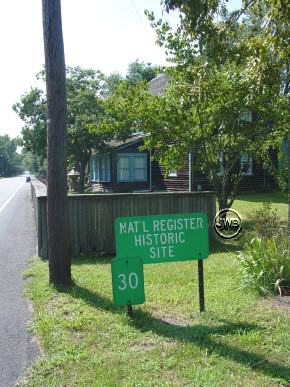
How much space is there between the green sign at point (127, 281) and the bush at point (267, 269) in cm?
183

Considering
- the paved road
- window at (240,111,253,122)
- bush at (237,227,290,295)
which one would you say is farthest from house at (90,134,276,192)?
bush at (237,227,290,295)

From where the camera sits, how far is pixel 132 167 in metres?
28.4

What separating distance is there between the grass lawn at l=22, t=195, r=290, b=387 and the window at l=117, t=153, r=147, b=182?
852 inches

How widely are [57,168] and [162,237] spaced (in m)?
2.21

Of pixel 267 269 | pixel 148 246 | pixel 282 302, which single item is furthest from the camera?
pixel 267 269

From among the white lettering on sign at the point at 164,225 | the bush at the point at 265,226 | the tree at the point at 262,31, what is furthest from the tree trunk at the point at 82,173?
the white lettering on sign at the point at 164,225

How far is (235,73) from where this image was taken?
916 cm

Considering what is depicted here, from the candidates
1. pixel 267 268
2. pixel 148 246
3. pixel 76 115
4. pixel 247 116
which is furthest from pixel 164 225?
pixel 76 115

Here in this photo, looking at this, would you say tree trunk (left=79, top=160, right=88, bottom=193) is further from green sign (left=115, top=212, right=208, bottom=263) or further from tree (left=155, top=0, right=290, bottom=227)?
green sign (left=115, top=212, right=208, bottom=263)

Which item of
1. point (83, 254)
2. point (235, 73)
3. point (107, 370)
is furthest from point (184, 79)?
point (107, 370)

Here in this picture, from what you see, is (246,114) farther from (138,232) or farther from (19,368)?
(19,368)

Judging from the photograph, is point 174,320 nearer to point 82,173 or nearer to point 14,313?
point 14,313

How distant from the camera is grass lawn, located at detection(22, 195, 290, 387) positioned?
374cm

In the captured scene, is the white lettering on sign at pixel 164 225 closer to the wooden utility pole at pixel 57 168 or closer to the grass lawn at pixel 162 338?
the grass lawn at pixel 162 338
